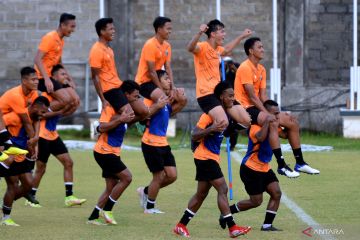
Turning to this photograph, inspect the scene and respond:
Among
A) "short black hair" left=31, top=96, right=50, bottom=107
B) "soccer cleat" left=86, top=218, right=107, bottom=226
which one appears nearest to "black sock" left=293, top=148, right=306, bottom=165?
"soccer cleat" left=86, top=218, right=107, bottom=226

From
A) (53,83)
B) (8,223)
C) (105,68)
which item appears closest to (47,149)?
(53,83)

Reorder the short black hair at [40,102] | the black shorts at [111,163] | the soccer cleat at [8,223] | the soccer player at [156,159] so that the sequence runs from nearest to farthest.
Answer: the soccer cleat at [8,223]
the black shorts at [111,163]
the short black hair at [40,102]
the soccer player at [156,159]

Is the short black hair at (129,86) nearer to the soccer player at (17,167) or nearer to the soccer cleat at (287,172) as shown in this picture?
the soccer player at (17,167)

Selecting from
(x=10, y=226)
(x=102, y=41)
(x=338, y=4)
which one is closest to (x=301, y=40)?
(x=338, y=4)

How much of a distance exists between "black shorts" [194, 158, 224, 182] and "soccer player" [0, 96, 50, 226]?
2.48m

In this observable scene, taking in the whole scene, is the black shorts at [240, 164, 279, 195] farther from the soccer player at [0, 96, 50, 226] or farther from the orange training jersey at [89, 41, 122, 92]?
the orange training jersey at [89, 41, 122, 92]

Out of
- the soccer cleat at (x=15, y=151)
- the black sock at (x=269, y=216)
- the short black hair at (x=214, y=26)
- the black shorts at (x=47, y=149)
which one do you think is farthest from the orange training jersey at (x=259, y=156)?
the black shorts at (x=47, y=149)

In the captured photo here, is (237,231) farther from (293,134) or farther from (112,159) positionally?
(293,134)

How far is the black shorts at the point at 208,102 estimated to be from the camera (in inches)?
585

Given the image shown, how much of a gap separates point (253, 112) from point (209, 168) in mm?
1961

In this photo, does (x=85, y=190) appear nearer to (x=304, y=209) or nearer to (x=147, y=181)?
(x=147, y=181)

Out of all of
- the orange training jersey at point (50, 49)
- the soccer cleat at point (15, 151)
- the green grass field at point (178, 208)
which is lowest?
the green grass field at point (178, 208)

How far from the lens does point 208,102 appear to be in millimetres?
15555

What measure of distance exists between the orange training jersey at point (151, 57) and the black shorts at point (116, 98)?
0.91m
